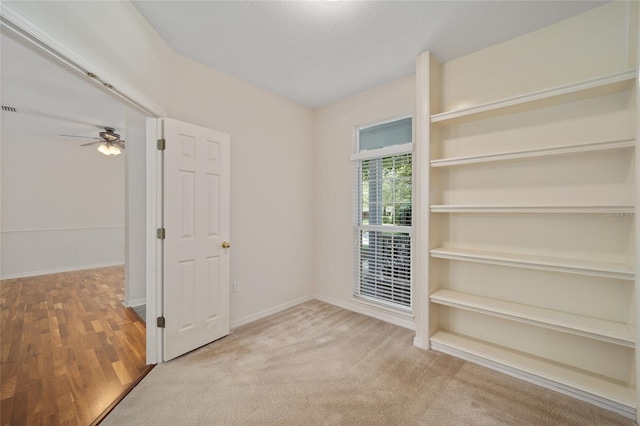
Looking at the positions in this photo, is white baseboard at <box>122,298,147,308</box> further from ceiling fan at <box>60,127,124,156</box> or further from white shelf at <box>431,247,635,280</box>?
white shelf at <box>431,247,635,280</box>

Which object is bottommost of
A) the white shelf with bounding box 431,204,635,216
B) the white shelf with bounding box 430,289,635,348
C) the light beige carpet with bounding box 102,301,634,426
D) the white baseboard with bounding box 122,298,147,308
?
the light beige carpet with bounding box 102,301,634,426

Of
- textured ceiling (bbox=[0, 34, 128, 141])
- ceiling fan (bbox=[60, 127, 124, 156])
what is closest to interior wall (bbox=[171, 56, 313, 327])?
textured ceiling (bbox=[0, 34, 128, 141])

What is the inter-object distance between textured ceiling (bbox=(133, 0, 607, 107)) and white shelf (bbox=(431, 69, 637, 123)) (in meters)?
0.60

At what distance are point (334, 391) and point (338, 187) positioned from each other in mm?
2289

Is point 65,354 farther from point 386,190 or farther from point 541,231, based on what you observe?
point 541,231

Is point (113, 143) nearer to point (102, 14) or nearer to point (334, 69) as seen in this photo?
point (102, 14)

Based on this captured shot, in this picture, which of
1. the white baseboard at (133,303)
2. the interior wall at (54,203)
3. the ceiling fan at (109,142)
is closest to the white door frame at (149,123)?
the white baseboard at (133,303)

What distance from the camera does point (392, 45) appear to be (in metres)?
2.30

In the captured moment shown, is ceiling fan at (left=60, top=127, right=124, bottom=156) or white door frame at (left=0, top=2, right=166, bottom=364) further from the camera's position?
ceiling fan at (left=60, top=127, right=124, bottom=156)

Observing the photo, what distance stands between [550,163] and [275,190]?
269 cm

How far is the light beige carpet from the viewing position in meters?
1.62

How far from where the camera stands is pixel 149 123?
2.18 metres

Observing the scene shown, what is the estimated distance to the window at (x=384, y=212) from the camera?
9.64 feet

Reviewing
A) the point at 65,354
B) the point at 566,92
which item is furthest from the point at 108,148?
the point at 566,92
